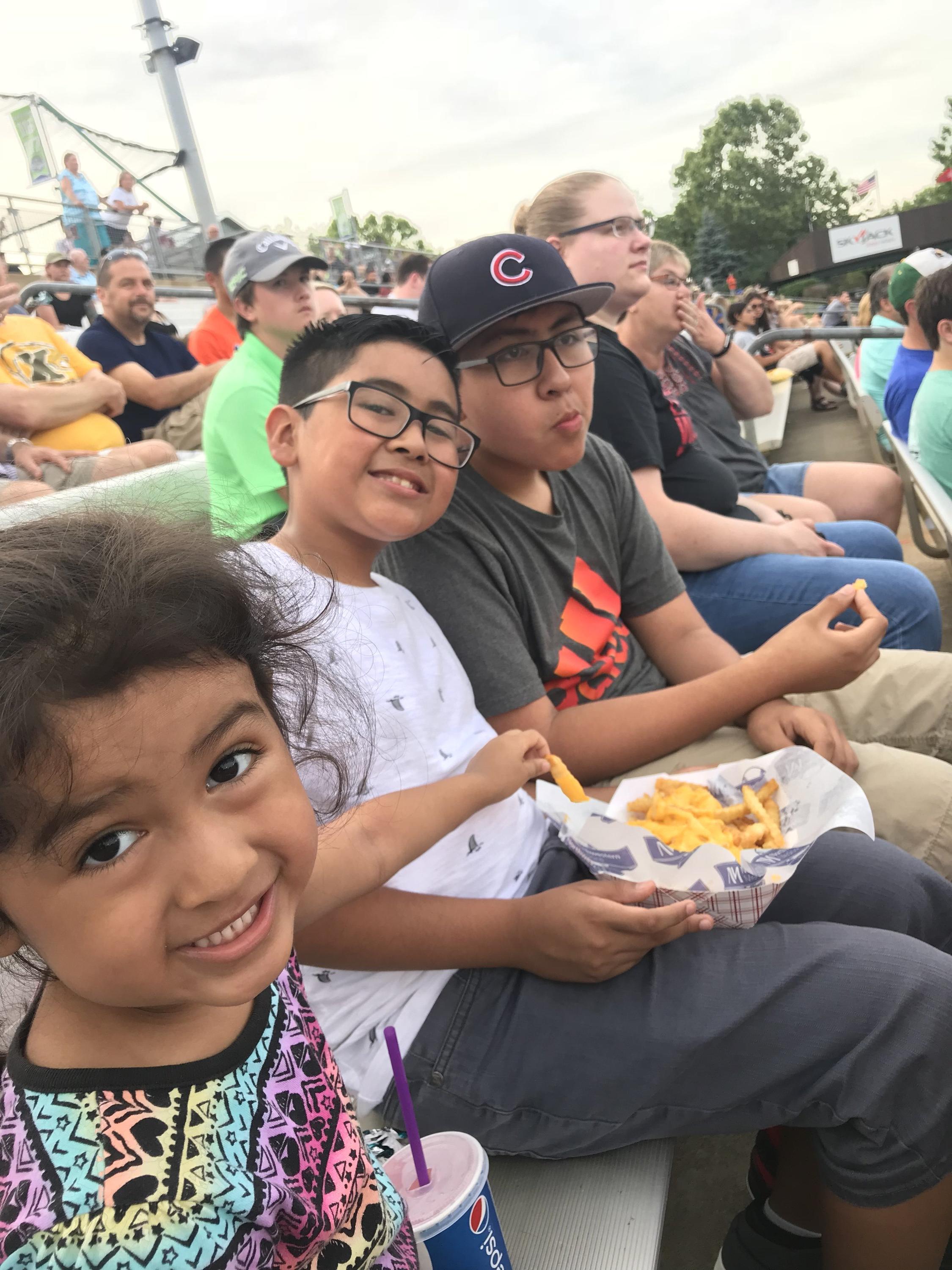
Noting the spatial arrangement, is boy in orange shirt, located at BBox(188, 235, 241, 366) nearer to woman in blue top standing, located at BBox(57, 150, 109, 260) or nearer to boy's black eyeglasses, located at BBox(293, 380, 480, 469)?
boy's black eyeglasses, located at BBox(293, 380, 480, 469)

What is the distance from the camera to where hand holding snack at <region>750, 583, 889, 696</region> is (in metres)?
2.02

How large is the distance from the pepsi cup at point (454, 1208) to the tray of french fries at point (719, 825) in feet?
1.53

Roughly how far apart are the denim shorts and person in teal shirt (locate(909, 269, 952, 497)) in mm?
486

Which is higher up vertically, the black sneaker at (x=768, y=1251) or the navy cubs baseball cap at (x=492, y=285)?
the navy cubs baseball cap at (x=492, y=285)

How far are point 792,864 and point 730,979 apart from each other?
8.1 inches

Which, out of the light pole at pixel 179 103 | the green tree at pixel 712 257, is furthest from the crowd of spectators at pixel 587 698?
the green tree at pixel 712 257

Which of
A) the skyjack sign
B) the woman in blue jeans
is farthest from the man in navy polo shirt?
the skyjack sign

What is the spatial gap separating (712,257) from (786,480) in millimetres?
46953

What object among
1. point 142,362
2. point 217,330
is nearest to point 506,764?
point 142,362

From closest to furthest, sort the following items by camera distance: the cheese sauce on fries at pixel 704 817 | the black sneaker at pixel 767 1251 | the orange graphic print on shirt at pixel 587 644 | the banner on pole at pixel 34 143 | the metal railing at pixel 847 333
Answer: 1. the black sneaker at pixel 767 1251
2. the cheese sauce on fries at pixel 704 817
3. the orange graphic print on shirt at pixel 587 644
4. the metal railing at pixel 847 333
5. the banner on pole at pixel 34 143

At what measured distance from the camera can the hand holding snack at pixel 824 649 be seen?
6.63 ft

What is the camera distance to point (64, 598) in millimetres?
846

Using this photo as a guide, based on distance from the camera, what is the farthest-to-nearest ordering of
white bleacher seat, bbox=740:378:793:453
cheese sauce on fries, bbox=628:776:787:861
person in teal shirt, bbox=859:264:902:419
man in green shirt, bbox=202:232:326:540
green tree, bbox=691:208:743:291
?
green tree, bbox=691:208:743:291
white bleacher seat, bbox=740:378:793:453
person in teal shirt, bbox=859:264:902:419
man in green shirt, bbox=202:232:326:540
cheese sauce on fries, bbox=628:776:787:861

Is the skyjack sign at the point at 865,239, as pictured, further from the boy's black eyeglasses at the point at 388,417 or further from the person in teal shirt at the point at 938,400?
the boy's black eyeglasses at the point at 388,417
